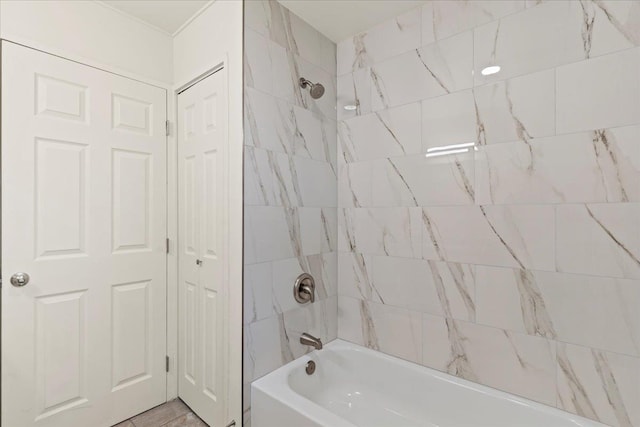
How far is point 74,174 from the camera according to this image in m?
0.79

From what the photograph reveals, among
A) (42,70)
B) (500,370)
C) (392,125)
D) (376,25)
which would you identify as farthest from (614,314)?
(42,70)

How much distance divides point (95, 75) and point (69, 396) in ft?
4.44

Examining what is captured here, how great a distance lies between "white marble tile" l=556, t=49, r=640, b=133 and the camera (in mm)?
1205

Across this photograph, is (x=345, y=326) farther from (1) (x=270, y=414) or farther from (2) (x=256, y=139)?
(2) (x=256, y=139)

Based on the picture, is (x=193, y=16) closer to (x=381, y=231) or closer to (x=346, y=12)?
(x=346, y=12)

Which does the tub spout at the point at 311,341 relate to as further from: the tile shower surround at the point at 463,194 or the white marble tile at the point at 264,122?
the white marble tile at the point at 264,122

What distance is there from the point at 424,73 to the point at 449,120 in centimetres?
31

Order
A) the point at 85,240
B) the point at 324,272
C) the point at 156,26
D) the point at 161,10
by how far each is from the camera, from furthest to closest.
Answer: the point at 324,272
the point at 156,26
the point at 161,10
the point at 85,240

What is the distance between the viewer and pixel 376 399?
5.91ft

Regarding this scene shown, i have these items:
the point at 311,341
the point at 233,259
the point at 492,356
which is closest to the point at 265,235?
the point at 233,259

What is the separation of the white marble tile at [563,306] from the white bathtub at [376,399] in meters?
0.33

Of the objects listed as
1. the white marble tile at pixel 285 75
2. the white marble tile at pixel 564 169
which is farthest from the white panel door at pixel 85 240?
the white marble tile at pixel 564 169

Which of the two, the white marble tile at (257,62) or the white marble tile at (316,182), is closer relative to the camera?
the white marble tile at (257,62)

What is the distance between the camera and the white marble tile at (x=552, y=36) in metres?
1.24
